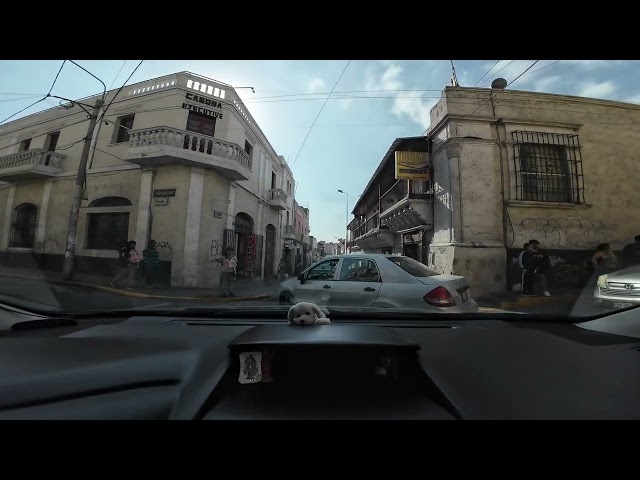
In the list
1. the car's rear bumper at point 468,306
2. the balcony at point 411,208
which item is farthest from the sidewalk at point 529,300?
the balcony at point 411,208

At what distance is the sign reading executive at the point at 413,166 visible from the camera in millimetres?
5359

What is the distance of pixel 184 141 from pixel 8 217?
6.56 ft

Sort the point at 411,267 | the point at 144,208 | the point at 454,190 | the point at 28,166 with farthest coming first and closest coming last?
the point at 454,190
the point at 411,267
the point at 144,208
the point at 28,166

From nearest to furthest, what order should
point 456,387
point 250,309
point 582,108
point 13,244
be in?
point 456,387 < point 250,309 < point 13,244 < point 582,108

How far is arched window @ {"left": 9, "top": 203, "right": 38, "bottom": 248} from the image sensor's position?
9.99ft

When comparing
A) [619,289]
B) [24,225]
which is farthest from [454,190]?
[24,225]

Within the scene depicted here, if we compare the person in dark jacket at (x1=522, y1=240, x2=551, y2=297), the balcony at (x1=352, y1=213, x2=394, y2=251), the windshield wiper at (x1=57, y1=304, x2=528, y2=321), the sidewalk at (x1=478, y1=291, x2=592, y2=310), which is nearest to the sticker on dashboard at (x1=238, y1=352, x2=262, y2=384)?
the windshield wiper at (x1=57, y1=304, x2=528, y2=321)

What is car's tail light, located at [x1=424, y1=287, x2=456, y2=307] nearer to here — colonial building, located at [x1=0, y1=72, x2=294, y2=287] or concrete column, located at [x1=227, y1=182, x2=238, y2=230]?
colonial building, located at [x1=0, y1=72, x2=294, y2=287]

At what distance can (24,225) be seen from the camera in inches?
123

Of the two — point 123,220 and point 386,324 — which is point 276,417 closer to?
point 386,324

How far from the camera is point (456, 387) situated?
1.44m

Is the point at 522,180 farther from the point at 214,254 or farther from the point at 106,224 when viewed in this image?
the point at 106,224
